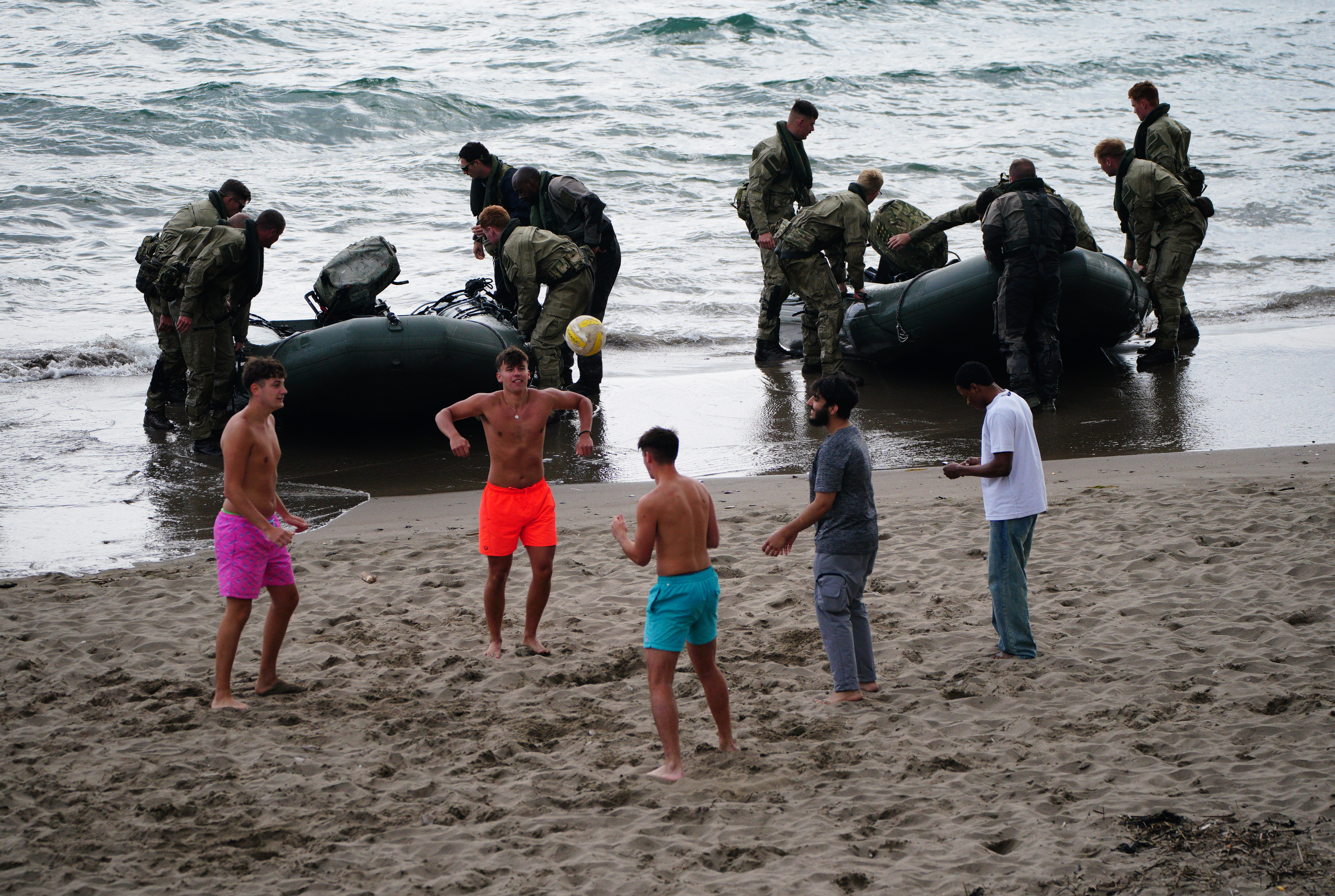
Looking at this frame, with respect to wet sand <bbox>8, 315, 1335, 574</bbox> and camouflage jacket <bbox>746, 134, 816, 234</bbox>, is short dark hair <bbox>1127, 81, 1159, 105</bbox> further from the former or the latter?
camouflage jacket <bbox>746, 134, 816, 234</bbox>

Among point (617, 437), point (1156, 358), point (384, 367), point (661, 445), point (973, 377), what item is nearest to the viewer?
point (661, 445)

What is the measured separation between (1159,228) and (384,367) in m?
6.98

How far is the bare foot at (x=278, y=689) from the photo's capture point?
4.72 meters

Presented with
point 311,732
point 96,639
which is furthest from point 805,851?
point 96,639

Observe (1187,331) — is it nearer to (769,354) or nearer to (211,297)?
(769,354)

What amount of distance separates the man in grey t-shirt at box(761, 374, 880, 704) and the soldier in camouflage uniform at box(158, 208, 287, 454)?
5246 millimetres

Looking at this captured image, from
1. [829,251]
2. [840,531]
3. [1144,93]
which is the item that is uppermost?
[1144,93]

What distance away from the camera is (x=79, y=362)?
11.9 metres

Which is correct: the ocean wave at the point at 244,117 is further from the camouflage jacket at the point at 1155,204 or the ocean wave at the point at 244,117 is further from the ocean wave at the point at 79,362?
the camouflage jacket at the point at 1155,204

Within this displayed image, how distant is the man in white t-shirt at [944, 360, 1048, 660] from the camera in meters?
4.65

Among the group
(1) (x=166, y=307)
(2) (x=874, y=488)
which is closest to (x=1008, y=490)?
(2) (x=874, y=488)

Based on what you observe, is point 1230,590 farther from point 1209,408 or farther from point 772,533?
point 1209,408

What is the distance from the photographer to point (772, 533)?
655cm

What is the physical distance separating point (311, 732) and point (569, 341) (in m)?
4.49
